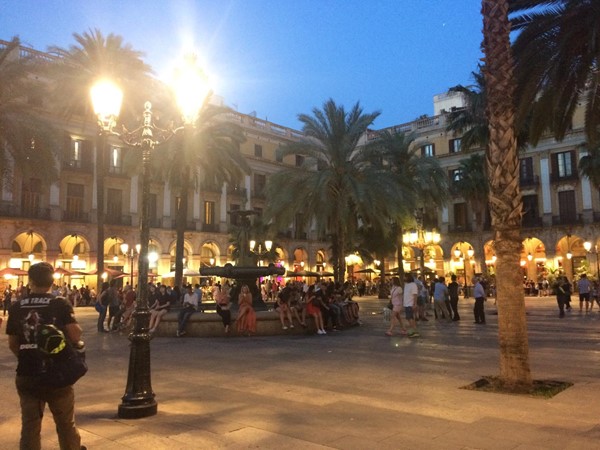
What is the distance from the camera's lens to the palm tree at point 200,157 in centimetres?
2536

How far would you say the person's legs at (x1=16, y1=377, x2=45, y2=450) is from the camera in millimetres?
3688

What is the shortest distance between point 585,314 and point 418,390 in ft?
50.6

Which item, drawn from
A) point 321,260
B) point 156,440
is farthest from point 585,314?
point 321,260

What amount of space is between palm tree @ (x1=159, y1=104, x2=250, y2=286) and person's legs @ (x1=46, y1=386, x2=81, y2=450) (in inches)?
825

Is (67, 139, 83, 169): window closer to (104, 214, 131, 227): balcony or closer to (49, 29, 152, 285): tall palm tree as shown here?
(104, 214, 131, 227): balcony

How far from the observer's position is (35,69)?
20.7 m

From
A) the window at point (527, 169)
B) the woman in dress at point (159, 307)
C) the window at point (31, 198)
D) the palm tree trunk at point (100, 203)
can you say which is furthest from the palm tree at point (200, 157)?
the window at point (527, 169)

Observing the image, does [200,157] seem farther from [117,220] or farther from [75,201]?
[75,201]

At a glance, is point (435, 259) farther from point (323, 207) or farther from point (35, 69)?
point (35, 69)

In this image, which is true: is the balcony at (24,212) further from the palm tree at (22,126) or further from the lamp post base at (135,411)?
the lamp post base at (135,411)

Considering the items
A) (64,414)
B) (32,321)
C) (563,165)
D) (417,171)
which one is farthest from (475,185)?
(32,321)

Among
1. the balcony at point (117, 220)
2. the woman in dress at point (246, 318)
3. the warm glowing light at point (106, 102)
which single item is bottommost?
the woman in dress at point (246, 318)

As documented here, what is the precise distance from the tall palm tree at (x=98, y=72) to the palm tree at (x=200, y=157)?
3.97 m

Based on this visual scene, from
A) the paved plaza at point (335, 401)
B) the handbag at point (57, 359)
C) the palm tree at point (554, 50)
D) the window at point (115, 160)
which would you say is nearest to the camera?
the handbag at point (57, 359)
